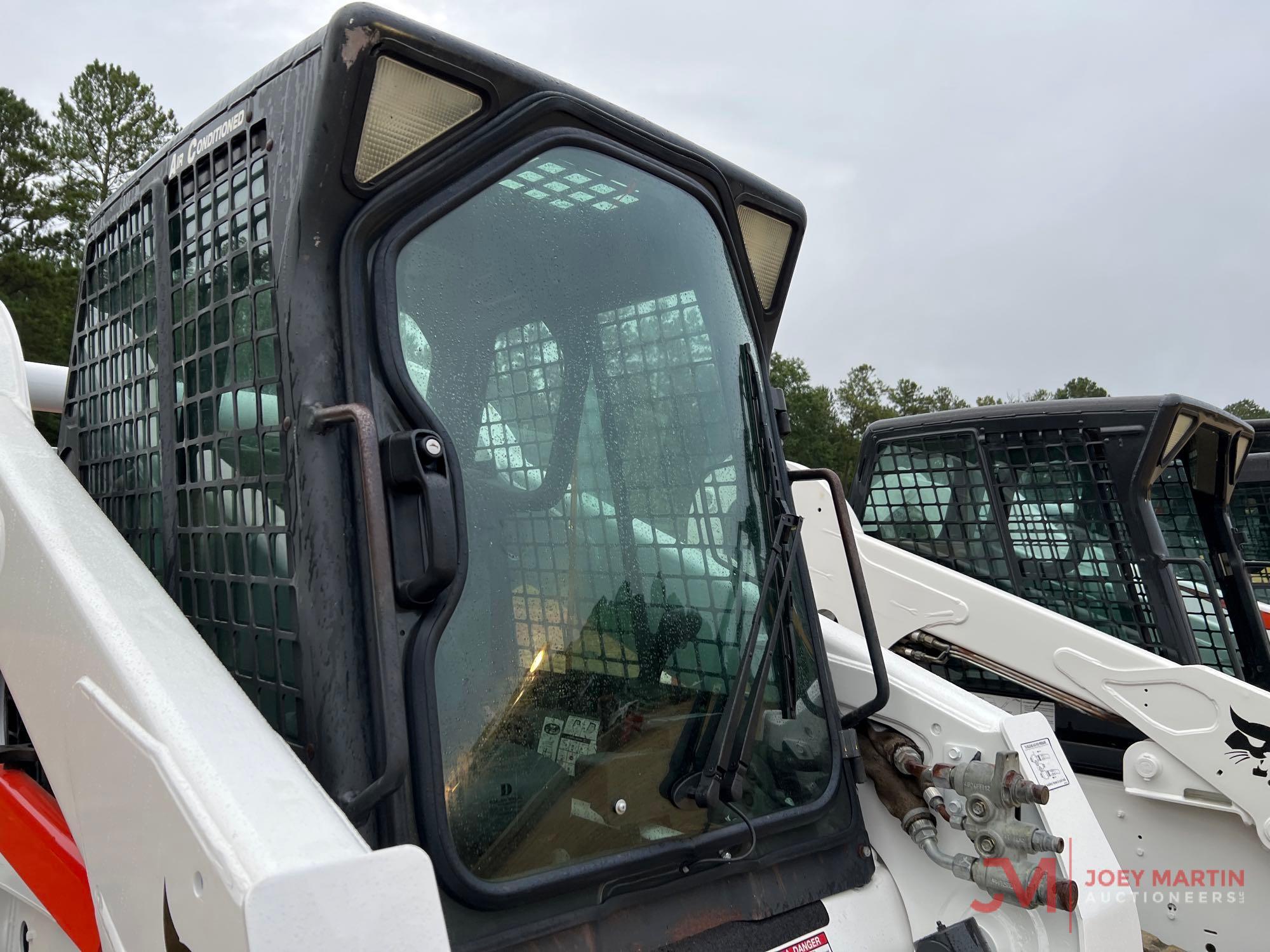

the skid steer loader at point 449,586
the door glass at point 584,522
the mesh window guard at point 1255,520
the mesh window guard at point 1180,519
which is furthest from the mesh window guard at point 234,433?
the mesh window guard at point 1255,520

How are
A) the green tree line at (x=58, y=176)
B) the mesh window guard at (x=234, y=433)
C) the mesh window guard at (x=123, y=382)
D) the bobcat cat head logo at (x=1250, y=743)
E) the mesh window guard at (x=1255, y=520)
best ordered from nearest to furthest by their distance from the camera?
the mesh window guard at (x=234, y=433), the mesh window guard at (x=123, y=382), the bobcat cat head logo at (x=1250, y=743), the mesh window guard at (x=1255, y=520), the green tree line at (x=58, y=176)

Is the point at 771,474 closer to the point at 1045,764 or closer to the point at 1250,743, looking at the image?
the point at 1045,764

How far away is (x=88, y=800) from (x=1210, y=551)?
4.82 metres

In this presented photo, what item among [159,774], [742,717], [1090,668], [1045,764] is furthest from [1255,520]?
[159,774]

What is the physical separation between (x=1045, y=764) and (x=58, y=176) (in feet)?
97.3

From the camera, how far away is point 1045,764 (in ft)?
7.14

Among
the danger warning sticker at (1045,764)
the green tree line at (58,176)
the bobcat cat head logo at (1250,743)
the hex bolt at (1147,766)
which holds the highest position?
the green tree line at (58,176)

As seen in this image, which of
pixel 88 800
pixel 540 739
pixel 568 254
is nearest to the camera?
pixel 88 800

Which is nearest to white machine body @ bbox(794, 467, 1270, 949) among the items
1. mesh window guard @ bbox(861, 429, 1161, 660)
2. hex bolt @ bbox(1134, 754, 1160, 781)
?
hex bolt @ bbox(1134, 754, 1160, 781)

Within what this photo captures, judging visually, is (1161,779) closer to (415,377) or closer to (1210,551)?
(1210,551)

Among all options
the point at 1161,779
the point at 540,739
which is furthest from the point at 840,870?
the point at 1161,779

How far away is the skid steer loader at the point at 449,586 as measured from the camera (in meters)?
1.39

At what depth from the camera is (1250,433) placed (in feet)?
15.4

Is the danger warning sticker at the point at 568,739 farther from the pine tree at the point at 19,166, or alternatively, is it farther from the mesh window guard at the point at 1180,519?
the pine tree at the point at 19,166
